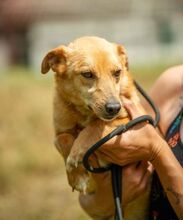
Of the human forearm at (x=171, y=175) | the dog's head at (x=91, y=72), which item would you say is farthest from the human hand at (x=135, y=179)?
the dog's head at (x=91, y=72)

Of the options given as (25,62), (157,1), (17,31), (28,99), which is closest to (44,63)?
(28,99)

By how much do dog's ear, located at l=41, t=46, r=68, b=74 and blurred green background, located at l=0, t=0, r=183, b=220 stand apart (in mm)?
2244

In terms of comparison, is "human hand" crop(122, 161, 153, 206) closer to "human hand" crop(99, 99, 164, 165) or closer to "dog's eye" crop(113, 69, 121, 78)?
"human hand" crop(99, 99, 164, 165)

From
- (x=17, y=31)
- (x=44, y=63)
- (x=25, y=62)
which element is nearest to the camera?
(x=44, y=63)

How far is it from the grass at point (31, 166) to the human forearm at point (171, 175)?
2.36 metres

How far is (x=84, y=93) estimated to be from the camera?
11.8 feet

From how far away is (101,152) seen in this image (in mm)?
3451

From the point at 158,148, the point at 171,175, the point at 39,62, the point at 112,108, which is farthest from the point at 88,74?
the point at 39,62

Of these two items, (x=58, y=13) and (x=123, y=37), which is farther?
(x=58, y=13)

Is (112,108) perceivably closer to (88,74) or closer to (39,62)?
(88,74)

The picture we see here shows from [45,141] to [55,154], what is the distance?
58 centimetres

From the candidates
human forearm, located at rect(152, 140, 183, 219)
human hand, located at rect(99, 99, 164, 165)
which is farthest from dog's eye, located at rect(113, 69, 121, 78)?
human forearm, located at rect(152, 140, 183, 219)

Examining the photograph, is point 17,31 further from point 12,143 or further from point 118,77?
point 118,77

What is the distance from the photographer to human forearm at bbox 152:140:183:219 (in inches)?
131
